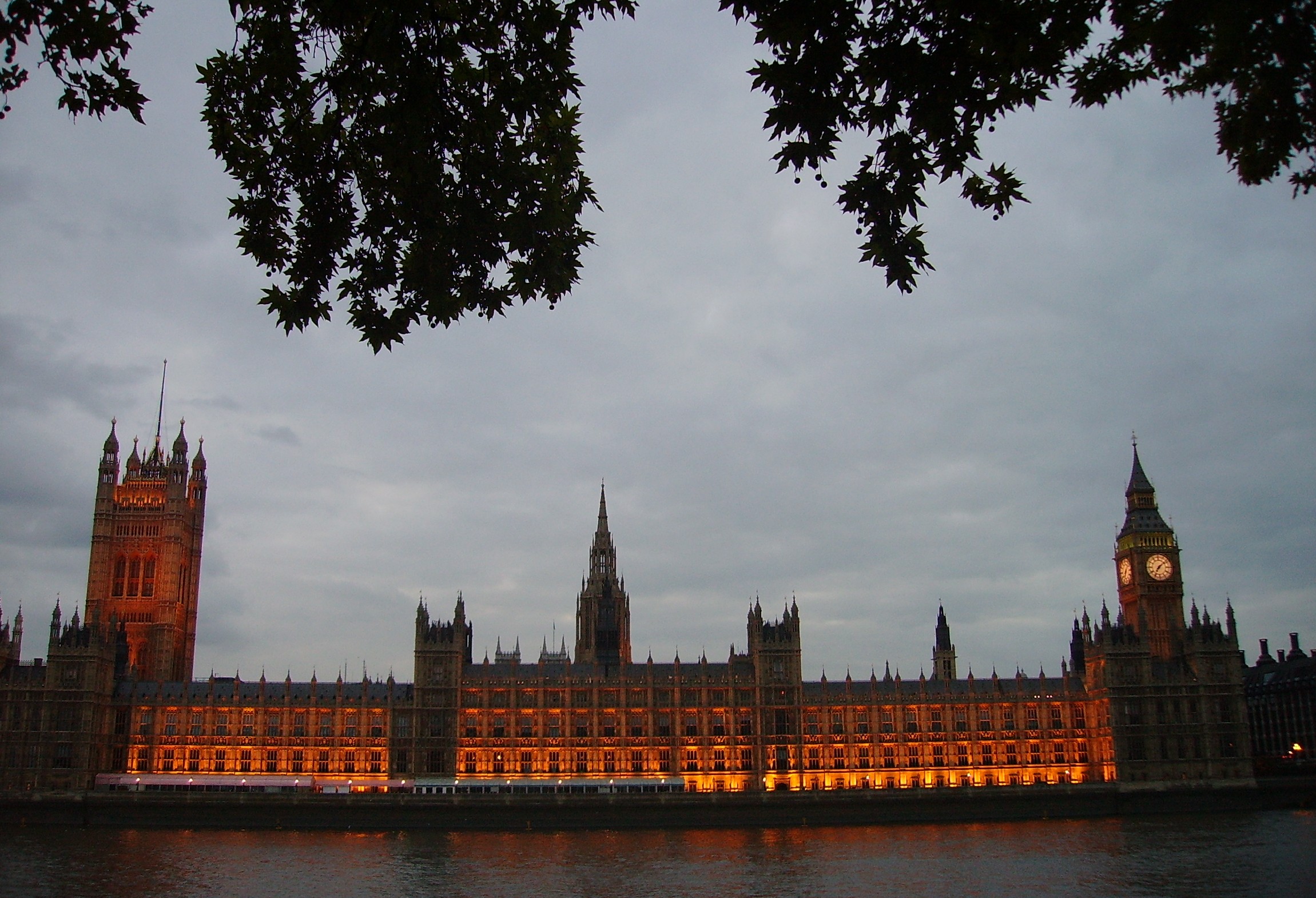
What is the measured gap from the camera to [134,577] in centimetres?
15062

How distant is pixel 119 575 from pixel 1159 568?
137 meters

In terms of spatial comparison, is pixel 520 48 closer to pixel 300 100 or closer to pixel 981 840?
pixel 300 100

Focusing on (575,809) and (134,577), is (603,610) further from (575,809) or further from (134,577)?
(134,577)

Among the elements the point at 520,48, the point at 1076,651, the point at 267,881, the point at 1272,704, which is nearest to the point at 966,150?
the point at 520,48

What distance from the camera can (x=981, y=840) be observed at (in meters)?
86.4

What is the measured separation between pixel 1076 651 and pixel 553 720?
2572 inches

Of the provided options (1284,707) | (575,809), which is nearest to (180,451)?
(575,809)

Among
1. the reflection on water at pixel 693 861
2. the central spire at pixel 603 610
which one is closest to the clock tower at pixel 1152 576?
the reflection on water at pixel 693 861

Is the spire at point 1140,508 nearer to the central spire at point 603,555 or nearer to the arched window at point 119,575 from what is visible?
the central spire at point 603,555

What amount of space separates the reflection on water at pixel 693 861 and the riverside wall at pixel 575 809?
4.89 metres

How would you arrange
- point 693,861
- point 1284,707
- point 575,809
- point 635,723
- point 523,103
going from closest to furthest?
point 523,103 < point 693,861 < point 575,809 < point 635,723 < point 1284,707

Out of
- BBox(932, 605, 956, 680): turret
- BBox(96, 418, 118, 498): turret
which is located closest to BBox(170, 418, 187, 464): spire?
BBox(96, 418, 118, 498): turret

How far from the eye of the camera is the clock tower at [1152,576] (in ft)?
465

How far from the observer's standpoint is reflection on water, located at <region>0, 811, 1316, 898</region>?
62.6 metres
